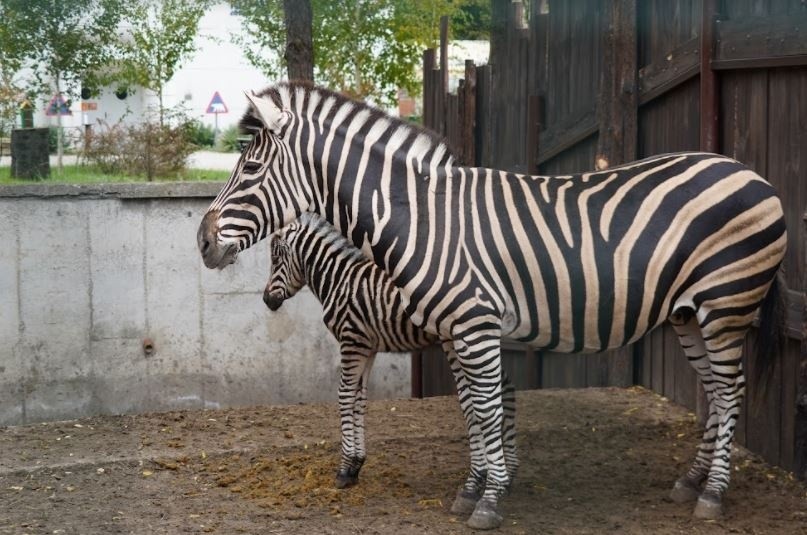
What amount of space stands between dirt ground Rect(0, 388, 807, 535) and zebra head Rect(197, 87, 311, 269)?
149 centimetres

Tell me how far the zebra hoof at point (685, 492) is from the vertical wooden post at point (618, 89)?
268cm

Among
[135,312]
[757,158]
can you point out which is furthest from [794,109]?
[135,312]

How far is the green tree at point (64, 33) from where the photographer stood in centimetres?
1223

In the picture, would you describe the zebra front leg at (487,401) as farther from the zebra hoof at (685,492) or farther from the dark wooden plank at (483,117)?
the dark wooden plank at (483,117)

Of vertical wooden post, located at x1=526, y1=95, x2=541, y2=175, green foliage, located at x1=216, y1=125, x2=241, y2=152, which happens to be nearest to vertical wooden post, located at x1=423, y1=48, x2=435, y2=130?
vertical wooden post, located at x1=526, y1=95, x2=541, y2=175

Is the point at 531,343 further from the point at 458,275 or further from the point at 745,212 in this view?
the point at 745,212

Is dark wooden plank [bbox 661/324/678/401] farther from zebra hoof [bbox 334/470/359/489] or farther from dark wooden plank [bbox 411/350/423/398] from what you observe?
dark wooden plank [bbox 411/350/423/398]

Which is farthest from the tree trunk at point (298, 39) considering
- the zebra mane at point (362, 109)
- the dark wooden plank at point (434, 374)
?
the zebra mane at point (362, 109)

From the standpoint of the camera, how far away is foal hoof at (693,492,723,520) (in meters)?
5.29

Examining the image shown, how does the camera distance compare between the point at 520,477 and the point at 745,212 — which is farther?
the point at 520,477

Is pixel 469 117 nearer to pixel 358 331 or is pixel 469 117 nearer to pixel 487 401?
pixel 358 331

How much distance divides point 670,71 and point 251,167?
3.08 m

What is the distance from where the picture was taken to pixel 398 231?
5.29 metres

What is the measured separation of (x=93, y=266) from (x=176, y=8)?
8596 mm
